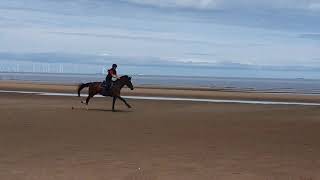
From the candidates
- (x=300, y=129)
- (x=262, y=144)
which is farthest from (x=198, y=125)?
(x=262, y=144)

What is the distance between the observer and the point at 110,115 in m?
22.4

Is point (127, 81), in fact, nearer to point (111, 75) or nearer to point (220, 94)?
point (111, 75)

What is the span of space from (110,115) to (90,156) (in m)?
10.3

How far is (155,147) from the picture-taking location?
13680mm

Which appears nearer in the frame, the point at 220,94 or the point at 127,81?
the point at 127,81

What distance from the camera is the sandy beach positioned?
10.4m

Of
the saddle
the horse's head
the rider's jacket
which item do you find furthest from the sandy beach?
the horse's head

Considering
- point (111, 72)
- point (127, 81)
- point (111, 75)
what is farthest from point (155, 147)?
point (127, 81)

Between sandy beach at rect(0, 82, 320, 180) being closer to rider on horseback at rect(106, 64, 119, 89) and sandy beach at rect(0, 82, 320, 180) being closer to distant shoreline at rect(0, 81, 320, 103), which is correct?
rider on horseback at rect(106, 64, 119, 89)

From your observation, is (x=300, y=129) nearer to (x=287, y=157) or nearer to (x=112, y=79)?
(x=287, y=157)

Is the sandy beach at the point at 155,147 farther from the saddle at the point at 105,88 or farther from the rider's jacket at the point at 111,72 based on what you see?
the saddle at the point at 105,88

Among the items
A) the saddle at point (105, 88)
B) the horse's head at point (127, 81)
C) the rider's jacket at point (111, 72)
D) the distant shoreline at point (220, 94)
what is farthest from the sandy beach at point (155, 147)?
the distant shoreline at point (220, 94)

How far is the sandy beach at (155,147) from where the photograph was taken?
34.1 ft

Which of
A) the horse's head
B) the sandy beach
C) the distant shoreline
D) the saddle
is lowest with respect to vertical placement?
the distant shoreline
